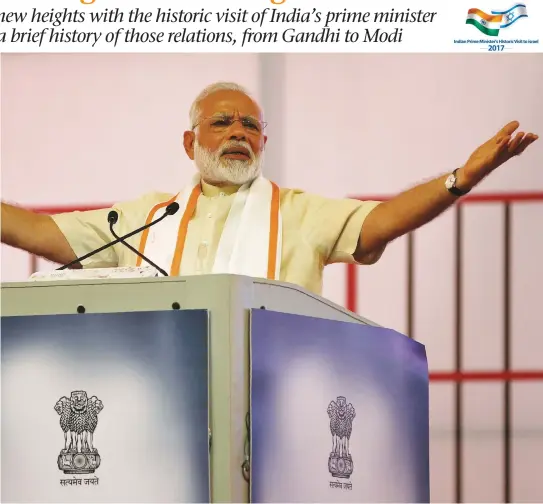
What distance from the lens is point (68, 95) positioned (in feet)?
16.1

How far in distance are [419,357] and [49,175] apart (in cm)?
266

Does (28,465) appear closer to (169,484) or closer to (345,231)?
(169,484)

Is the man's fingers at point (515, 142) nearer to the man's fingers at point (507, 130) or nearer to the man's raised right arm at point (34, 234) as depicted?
the man's fingers at point (507, 130)

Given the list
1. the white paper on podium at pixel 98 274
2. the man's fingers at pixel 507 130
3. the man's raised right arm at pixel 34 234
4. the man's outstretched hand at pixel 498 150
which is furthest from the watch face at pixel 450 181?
the man's raised right arm at pixel 34 234

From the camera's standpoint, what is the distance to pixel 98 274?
6.88ft

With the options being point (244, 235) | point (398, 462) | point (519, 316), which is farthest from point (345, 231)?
point (519, 316)

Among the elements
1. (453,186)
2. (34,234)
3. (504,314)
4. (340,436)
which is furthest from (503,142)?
(504,314)

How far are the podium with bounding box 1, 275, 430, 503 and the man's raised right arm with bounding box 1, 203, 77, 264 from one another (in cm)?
111

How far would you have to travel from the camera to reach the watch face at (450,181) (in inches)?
Answer: 109

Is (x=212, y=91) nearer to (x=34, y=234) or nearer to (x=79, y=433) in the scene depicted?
(x=34, y=234)

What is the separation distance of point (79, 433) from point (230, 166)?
4.55 feet

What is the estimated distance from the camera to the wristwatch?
2771 millimetres
